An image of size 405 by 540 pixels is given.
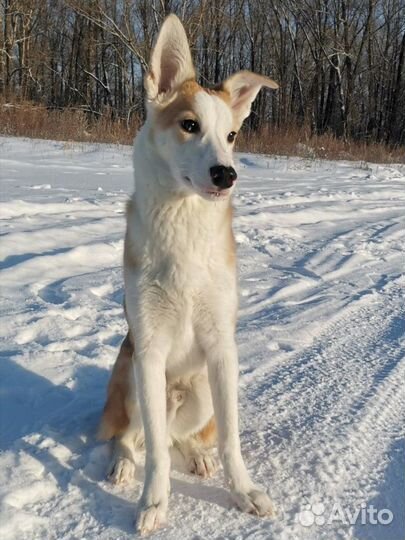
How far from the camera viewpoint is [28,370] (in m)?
2.65

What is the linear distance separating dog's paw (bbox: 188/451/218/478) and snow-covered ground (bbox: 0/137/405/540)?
5cm

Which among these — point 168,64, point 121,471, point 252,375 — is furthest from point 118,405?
point 168,64

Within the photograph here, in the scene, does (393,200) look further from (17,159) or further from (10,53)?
(10,53)

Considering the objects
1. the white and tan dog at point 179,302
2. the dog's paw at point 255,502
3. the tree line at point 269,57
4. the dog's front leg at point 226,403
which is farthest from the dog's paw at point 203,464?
the tree line at point 269,57

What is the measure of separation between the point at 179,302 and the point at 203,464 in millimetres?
668

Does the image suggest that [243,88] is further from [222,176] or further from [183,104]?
[222,176]

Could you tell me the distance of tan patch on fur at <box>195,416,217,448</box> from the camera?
7.47ft

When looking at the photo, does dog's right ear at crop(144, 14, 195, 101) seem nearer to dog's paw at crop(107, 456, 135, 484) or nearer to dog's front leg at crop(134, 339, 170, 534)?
dog's front leg at crop(134, 339, 170, 534)

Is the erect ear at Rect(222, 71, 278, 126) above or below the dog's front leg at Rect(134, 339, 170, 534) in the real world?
above

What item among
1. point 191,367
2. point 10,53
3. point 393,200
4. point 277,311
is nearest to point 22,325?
point 191,367

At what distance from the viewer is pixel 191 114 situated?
2.06m

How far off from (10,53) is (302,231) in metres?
22.1

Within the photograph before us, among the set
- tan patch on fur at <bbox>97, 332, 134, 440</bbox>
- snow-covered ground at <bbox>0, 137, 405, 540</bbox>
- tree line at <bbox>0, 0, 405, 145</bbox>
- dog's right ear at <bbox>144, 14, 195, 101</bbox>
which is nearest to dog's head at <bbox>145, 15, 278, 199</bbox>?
dog's right ear at <bbox>144, 14, 195, 101</bbox>

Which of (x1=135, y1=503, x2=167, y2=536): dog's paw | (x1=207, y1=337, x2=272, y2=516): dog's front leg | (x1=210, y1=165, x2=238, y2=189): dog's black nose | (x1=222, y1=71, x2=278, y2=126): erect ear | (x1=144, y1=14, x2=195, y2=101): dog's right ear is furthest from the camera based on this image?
(x1=222, y1=71, x2=278, y2=126): erect ear
